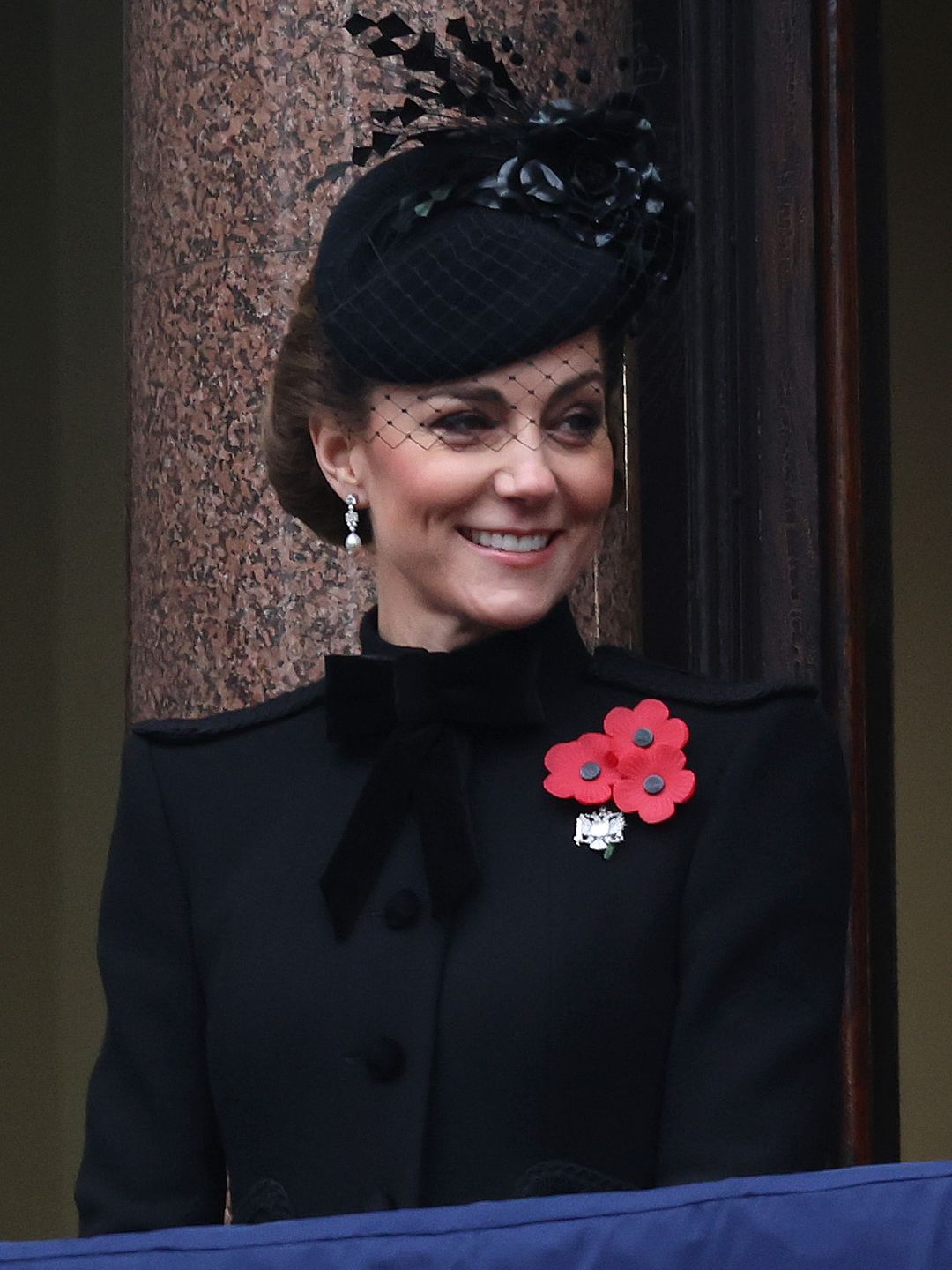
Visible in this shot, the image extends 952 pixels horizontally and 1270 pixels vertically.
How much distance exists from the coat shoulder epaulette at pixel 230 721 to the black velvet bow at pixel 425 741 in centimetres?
16

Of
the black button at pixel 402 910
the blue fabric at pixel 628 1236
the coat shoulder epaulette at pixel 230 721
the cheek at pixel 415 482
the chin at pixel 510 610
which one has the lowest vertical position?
the blue fabric at pixel 628 1236

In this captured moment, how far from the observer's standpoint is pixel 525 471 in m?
2.08

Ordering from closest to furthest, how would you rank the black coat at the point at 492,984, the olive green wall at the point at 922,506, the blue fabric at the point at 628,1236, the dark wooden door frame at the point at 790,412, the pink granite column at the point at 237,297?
the blue fabric at the point at 628,1236
the black coat at the point at 492,984
the pink granite column at the point at 237,297
the dark wooden door frame at the point at 790,412
the olive green wall at the point at 922,506

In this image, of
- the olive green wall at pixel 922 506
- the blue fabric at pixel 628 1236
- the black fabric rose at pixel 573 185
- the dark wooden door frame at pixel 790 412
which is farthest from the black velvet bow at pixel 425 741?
the olive green wall at pixel 922 506

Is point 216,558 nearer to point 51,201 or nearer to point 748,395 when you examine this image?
point 748,395

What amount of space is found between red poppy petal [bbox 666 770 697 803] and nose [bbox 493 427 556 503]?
0.92 ft

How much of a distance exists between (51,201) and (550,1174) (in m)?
3.65

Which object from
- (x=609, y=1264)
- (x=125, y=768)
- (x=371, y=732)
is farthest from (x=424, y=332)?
(x=609, y=1264)

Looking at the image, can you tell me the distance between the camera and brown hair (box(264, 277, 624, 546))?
7.29 ft

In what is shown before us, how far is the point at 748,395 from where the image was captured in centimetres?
336

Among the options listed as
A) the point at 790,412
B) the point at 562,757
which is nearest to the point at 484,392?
the point at 562,757

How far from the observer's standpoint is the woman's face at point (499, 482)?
2098 millimetres

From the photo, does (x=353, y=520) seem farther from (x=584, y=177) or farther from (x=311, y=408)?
(x=584, y=177)

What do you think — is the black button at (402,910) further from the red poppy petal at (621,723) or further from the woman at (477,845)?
the red poppy petal at (621,723)
